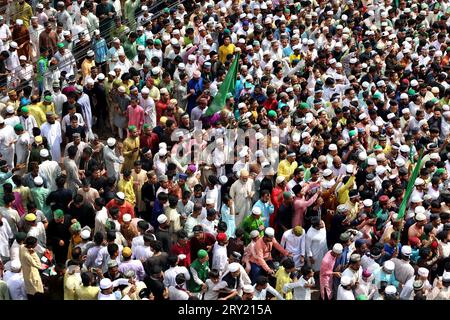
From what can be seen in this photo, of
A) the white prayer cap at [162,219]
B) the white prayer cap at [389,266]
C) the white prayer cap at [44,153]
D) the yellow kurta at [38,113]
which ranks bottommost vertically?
the white prayer cap at [389,266]

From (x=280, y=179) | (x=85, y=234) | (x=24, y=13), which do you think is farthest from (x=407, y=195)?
(x=24, y=13)

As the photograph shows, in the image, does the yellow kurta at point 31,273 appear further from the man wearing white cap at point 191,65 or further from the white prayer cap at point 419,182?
the man wearing white cap at point 191,65

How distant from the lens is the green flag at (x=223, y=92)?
15734 millimetres

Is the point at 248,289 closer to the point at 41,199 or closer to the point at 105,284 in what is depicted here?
the point at 105,284

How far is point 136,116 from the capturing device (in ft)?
52.1

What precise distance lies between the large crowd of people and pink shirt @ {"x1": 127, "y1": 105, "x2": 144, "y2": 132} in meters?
0.03

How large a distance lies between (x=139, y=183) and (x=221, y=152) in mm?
1259

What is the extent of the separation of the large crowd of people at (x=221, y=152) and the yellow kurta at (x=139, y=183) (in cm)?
2

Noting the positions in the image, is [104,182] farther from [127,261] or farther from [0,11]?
[0,11]

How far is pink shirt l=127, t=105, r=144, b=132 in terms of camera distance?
1588cm

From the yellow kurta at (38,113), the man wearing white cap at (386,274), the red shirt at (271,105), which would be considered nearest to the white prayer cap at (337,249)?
the man wearing white cap at (386,274)

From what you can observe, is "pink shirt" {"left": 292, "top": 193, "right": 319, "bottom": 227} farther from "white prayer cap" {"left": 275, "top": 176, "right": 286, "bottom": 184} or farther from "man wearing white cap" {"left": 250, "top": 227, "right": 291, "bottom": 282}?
"man wearing white cap" {"left": 250, "top": 227, "right": 291, "bottom": 282}

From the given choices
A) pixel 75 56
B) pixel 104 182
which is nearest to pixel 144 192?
A: pixel 104 182

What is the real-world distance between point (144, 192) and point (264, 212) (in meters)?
1.65
